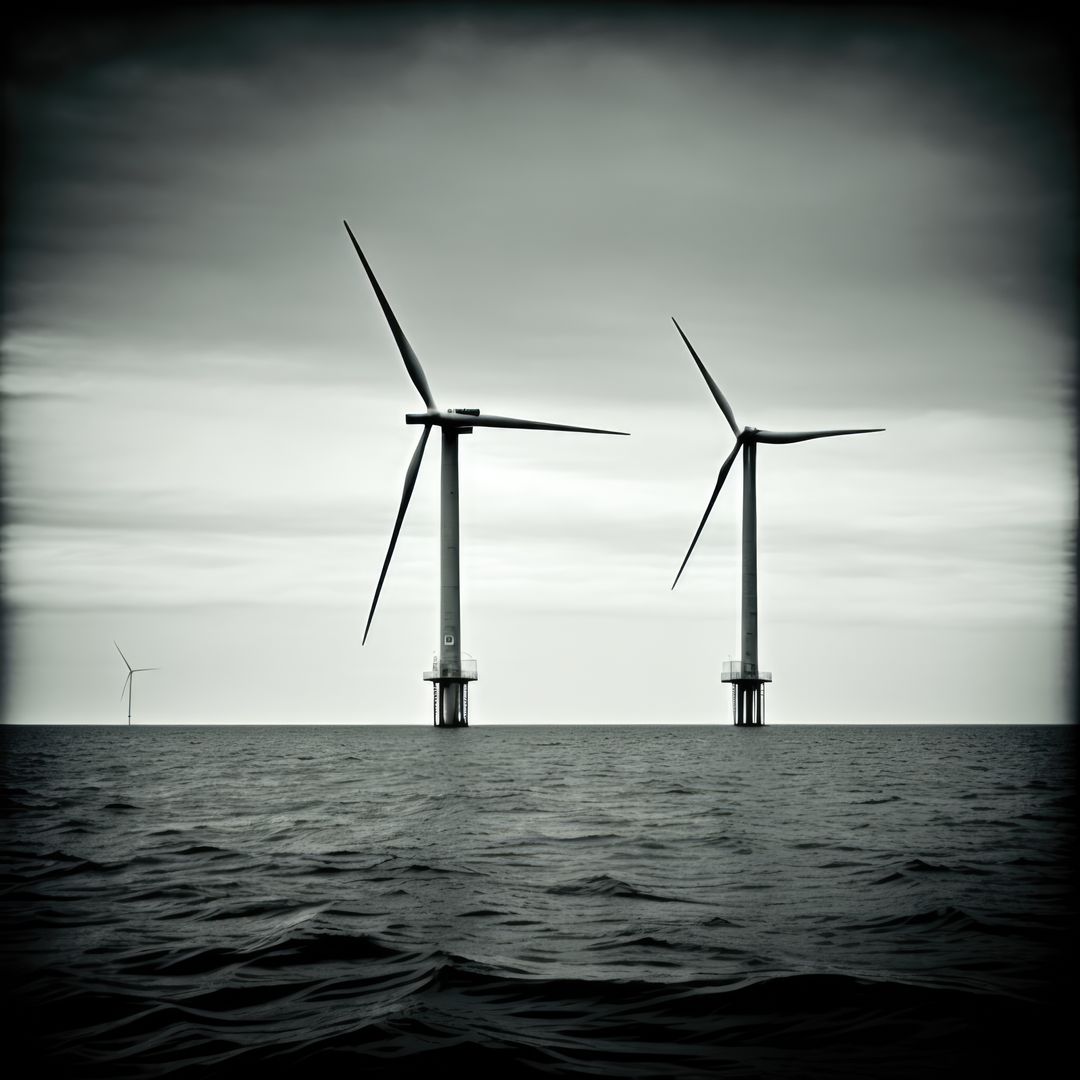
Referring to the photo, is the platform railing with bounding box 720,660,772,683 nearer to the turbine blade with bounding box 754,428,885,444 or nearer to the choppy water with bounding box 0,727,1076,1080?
the turbine blade with bounding box 754,428,885,444

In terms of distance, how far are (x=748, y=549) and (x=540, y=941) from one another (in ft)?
434

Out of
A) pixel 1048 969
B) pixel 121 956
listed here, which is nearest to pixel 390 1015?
pixel 121 956

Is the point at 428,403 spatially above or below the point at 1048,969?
above

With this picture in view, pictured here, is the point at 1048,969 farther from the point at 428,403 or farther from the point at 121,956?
the point at 428,403

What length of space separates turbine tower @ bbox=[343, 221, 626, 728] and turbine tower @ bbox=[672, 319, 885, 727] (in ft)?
76.6

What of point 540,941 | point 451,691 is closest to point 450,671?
point 451,691

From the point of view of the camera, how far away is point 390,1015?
14109 millimetres

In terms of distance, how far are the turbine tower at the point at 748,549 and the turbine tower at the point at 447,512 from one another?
23.4m

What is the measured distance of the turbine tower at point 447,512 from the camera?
9881 cm

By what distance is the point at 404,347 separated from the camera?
345ft

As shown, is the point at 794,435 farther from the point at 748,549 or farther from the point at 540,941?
the point at 540,941

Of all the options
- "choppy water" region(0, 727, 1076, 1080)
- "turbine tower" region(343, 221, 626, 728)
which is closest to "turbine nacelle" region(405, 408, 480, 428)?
"turbine tower" region(343, 221, 626, 728)

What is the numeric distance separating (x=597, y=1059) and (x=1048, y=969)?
24.3ft

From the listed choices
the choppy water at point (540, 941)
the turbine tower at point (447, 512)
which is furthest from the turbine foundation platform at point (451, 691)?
the choppy water at point (540, 941)
